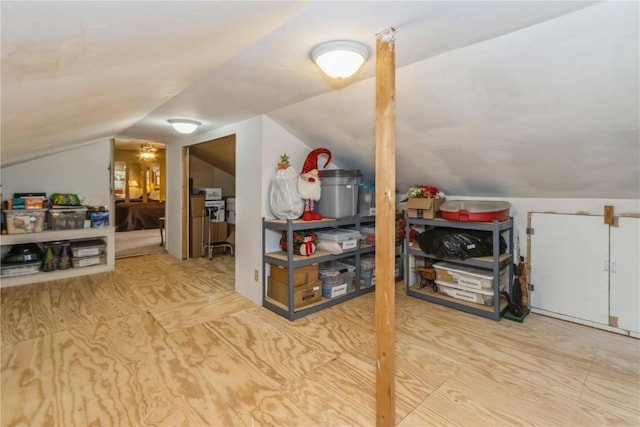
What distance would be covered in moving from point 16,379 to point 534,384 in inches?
127

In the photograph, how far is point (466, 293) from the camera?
10.4ft

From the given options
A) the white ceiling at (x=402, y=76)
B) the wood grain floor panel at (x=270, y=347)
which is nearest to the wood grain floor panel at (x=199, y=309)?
the wood grain floor panel at (x=270, y=347)

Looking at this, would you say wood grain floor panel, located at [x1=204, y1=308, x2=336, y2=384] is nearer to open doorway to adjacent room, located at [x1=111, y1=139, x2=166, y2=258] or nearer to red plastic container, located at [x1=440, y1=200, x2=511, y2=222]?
red plastic container, located at [x1=440, y1=200, x2=511, y2=222]

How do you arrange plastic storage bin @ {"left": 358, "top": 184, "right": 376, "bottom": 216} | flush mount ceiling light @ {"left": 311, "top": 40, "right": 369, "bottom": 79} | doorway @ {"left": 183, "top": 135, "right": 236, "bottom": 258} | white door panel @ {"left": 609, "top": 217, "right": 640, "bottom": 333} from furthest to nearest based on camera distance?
doorway @ {"left": 183, "top": 135, "right": 236, "bottom": 258}
plastic storage bin @ {"left": 358, "top": 184, "right": 376, "bottom": 216}
white door panel @ {"left": 609, "top": 217, "right": 640, "bottom": 333}
flush mount ceiling light @ {"left": 311, "top": 40, "right": 369, "bottom": 79}

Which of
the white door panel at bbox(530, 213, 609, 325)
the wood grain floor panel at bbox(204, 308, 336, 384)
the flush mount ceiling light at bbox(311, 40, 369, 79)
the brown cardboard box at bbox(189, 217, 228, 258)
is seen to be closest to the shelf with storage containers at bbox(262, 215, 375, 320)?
the wood grain floor panel at bbox(204, 308, 336, 384)

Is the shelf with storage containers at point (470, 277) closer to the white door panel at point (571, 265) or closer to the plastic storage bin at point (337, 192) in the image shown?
the white door panel at point (571, 265)

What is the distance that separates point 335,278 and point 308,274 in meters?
0.39

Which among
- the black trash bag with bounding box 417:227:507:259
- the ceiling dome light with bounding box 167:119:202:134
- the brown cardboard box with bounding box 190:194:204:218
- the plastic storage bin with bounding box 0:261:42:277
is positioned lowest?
the plastic storage bin with bounding box 0:261:42:277

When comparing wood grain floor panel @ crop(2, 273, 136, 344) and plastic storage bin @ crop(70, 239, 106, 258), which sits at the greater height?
plastic storage bin @ crop(70, 239, 106, 258)

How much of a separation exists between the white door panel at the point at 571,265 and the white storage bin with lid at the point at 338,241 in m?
1.72

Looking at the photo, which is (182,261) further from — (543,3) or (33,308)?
(543,3)

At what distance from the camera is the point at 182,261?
5.18m

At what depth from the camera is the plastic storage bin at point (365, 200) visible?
12.1 ft

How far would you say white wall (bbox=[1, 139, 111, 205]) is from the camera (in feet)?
14.2
